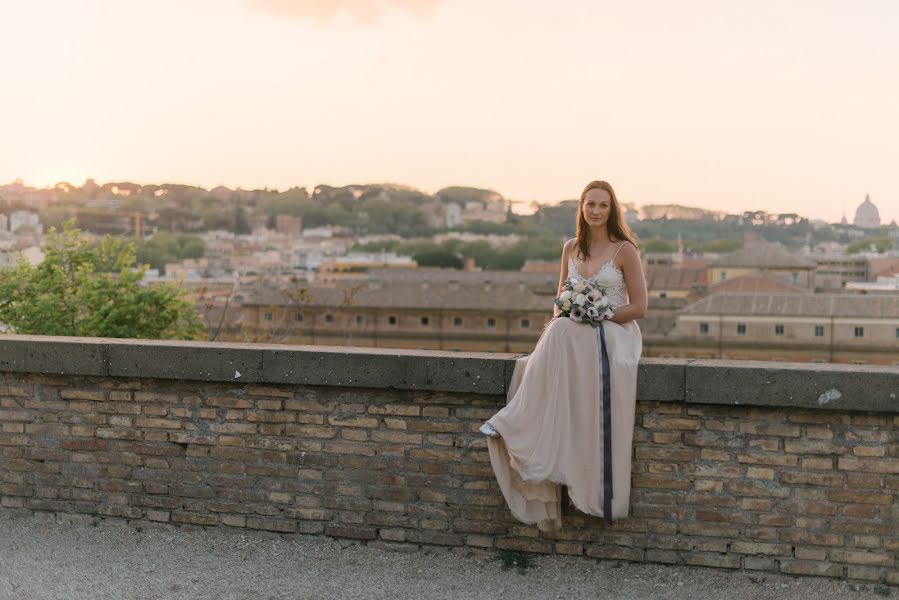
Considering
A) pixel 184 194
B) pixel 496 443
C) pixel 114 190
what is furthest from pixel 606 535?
pixel 184 194

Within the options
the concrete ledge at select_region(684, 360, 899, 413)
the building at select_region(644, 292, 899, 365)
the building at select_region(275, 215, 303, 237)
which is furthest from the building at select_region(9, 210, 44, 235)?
the building at select_region(275, 215, 303, 237)

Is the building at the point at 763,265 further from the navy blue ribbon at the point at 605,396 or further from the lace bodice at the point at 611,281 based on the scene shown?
the navy blue ribbon at the point at 605,396

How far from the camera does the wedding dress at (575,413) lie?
5.03 meters

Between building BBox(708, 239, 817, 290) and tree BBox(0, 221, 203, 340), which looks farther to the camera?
building BBox(708, 239, 817, 290)

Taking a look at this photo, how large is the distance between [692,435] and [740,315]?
6929cm

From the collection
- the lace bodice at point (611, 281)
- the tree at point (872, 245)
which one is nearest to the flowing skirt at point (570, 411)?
the lace bodice at point (611, 281)

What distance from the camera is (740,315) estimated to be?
7150 centimetres

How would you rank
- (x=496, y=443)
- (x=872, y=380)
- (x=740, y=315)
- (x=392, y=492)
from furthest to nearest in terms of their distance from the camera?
1. (x=740, y=315)
2. (x=392, y=492)
3. (x=496, y=443)
4. (x=872, y=380)

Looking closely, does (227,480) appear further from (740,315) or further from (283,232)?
(283,232)

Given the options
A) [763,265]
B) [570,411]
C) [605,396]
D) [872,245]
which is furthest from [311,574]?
[872,245]

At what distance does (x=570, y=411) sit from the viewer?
5035 mm

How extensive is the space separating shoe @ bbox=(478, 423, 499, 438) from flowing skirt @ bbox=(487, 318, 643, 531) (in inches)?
0.9

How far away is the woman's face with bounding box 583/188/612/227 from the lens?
5.16m

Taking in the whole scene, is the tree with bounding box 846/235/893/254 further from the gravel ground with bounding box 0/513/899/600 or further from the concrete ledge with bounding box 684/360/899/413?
the gravel ground with bounding box 0/513/899/600
